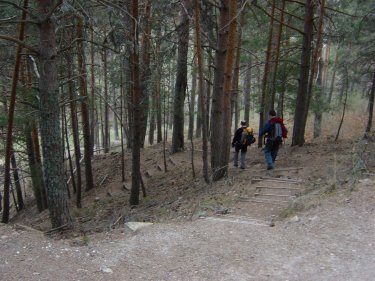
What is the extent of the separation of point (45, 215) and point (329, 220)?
11247 mm

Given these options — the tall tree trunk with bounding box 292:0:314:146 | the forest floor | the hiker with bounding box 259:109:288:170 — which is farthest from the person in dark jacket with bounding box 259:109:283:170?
the tall tree trunk with bounding box 292:0:314:146

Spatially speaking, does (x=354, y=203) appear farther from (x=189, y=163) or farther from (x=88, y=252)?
(x=189, y=163)

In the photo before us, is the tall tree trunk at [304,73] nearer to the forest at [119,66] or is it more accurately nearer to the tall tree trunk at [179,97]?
the forest at [119,66]

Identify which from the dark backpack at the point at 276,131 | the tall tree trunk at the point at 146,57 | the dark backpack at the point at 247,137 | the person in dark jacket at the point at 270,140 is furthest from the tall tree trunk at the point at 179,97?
the dark backpack at the point at 276,131

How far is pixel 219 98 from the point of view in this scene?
37.1ft

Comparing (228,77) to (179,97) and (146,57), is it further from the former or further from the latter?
(179,97)

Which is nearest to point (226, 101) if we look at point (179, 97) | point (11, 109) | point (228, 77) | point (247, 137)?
point (228, 77)

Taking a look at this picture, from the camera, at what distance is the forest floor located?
5366 mm

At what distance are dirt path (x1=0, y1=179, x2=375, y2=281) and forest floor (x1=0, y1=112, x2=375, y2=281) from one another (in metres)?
0.01

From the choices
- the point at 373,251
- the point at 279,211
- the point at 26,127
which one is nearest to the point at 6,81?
the point at 26,127

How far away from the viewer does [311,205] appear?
763 cm

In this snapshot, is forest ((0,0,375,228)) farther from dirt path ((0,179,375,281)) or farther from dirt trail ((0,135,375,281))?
dirt path ((0,179,375,281))

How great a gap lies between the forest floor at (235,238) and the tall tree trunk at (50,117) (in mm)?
629

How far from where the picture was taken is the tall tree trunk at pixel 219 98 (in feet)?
35.1
